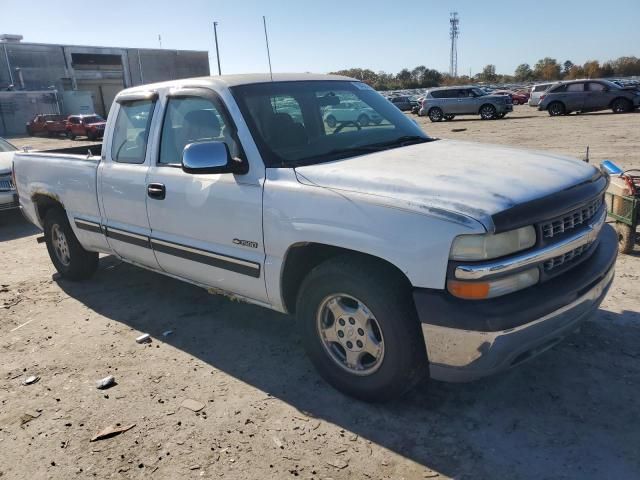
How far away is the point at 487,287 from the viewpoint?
2.50 m

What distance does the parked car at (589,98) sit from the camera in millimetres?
24750

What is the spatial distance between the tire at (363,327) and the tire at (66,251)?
3227 millimetres

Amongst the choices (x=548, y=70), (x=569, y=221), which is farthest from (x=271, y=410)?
(x=548, y=70)

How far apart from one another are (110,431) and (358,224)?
6.07 feet

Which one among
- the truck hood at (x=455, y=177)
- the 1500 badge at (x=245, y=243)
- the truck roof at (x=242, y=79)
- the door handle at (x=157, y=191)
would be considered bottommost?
the 1500 badge at (x=245, y=243)

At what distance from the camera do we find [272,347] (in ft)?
13.0

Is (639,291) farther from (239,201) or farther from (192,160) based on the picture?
(192,160)

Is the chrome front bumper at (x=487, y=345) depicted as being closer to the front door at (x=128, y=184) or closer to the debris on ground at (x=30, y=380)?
the front door at (x=128, y=184)

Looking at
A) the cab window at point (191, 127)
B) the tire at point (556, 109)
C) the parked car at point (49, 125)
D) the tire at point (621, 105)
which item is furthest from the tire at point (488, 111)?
the cab window at point (191, 127)

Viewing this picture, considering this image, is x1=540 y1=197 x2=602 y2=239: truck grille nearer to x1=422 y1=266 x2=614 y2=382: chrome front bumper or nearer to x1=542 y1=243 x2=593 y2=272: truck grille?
x1=542 y1=243 x2=593 y2=272: truck grille

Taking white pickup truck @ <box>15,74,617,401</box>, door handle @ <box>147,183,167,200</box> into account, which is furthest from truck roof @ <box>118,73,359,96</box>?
door handle @ <box>147,183,167,200</box>

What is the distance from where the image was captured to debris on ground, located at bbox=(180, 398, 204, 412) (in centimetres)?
322

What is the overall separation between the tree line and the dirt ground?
7616 centimetres

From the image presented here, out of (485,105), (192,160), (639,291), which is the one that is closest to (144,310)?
(192,160)
